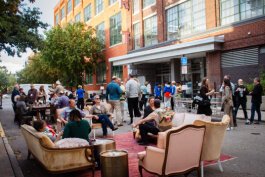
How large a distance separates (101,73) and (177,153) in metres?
31.9

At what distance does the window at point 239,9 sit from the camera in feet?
55.9

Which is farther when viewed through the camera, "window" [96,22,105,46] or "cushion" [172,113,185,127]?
"window" [96,22,105,46]

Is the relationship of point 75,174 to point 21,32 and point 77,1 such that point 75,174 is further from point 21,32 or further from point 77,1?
point 77,1

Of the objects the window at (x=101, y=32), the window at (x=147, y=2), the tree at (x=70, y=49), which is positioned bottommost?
A: the tree at (x=70, y=49)

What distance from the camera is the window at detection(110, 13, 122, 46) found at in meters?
32.1

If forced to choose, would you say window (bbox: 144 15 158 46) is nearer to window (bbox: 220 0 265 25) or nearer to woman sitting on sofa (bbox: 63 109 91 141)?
window (bbox: 220 0 265 25)

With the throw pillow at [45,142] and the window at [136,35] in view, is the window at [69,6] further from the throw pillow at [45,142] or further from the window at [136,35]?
the throw pillow at [45,142]

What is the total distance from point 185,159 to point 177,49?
16.2m

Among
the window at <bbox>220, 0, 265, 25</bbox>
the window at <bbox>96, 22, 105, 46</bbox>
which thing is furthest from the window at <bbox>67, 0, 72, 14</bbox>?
the window at <bbox>220, 0, 265, 25</bbox>

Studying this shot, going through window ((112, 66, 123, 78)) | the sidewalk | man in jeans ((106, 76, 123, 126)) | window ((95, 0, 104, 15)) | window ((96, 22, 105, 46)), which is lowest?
the sidewalk

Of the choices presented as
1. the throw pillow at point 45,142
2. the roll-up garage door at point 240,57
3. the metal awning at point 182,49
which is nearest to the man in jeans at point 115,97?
the throw pillow at point 45,142

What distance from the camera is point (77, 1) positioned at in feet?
146

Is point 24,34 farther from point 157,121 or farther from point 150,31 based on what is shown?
point 157,121

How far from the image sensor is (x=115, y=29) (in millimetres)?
33000
